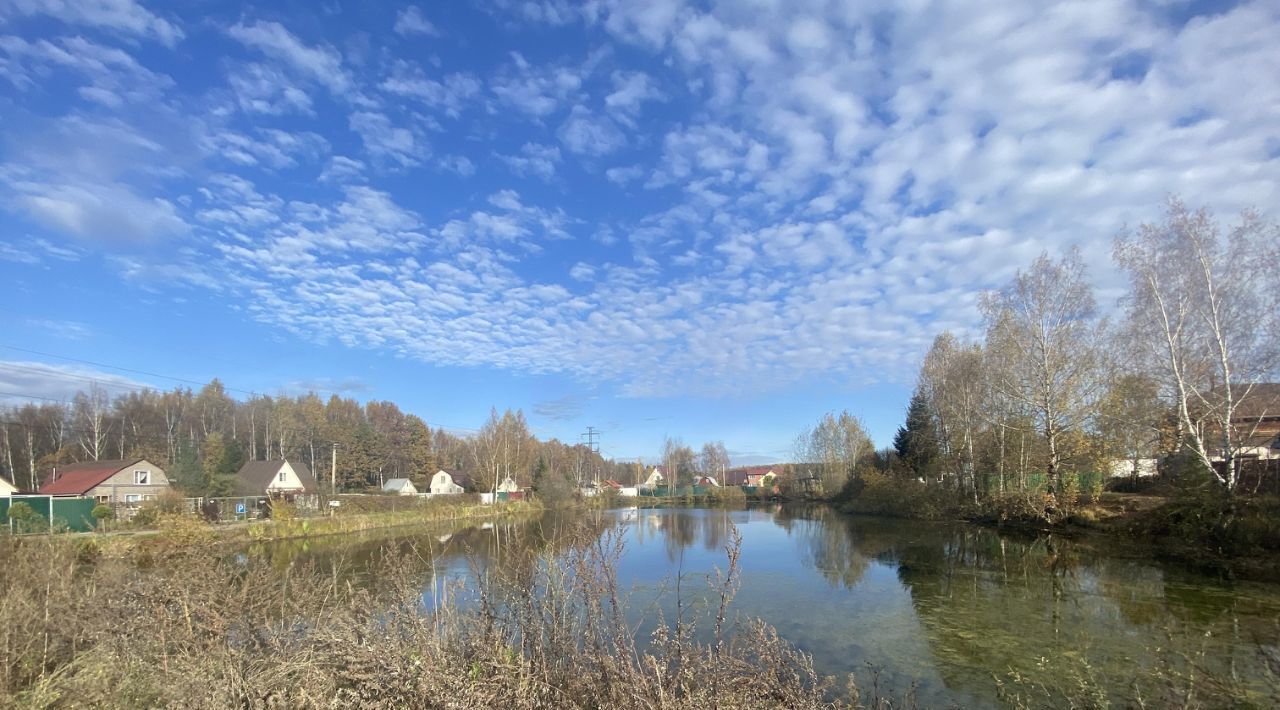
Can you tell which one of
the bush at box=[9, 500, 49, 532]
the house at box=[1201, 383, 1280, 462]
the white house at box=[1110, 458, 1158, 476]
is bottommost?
the bush at box=[9, 500, 49, 532]

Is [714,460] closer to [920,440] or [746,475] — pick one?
[746,475]

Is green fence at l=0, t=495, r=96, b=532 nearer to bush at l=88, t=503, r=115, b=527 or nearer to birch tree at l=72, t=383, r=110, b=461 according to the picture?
bush at l=88, t=503, r=115, b=527

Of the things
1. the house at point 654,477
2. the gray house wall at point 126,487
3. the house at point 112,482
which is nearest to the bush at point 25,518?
the gray house wall at point 126,487

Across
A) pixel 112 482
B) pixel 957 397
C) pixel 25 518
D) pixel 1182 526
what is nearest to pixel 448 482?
pixel 112 482

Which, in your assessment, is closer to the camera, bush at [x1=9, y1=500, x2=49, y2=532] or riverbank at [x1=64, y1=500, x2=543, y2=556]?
riverbank at [x1=64, y1=500, x2=543, y2=556]

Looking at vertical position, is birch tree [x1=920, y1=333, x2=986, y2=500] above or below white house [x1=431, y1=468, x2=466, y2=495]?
above

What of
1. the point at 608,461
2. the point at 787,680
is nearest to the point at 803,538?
the point at 787,680

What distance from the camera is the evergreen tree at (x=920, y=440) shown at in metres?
35.3

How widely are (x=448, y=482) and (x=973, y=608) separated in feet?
206

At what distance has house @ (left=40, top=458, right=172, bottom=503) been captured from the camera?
38250mm

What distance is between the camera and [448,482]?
222 feet

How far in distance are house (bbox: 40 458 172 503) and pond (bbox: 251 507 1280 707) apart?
85.9 ft

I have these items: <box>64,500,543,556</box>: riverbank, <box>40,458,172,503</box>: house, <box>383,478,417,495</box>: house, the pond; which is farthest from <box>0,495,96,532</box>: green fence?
<box>383,478,417,495</box>: house

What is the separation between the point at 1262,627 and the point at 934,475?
2640cm
